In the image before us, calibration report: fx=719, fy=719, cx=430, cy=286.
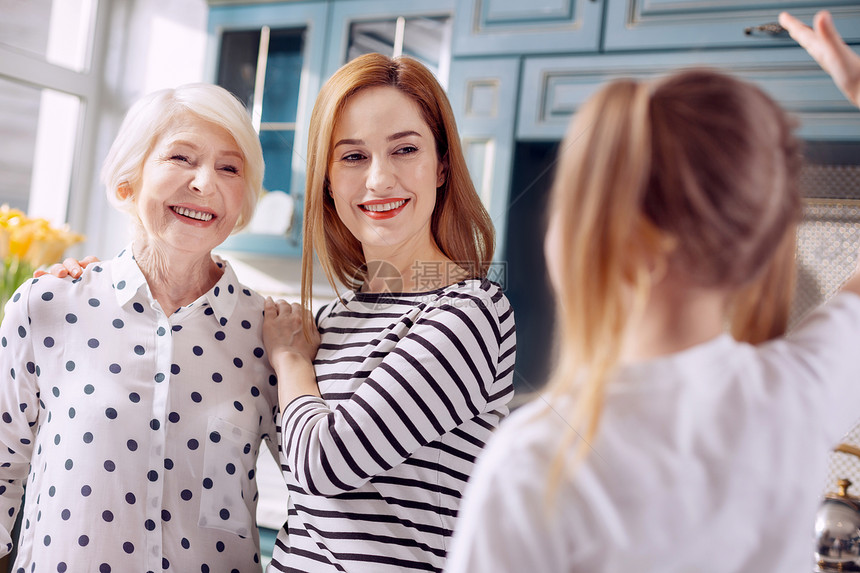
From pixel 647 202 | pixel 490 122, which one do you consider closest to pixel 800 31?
pixel 647 202

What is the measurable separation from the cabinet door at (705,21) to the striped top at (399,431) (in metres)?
0.81

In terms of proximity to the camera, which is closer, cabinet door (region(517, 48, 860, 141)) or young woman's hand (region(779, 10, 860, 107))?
young woman's hand (region(779, 10, 860, 107))

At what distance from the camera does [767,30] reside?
1221mm

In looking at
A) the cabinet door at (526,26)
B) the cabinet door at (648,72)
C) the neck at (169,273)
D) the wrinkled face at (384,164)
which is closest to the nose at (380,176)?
the wrinkled face at (384,164)

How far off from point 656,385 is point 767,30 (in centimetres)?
109

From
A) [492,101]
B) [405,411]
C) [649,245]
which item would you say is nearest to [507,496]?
[649,245]

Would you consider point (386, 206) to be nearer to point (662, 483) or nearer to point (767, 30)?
point (662, 483)

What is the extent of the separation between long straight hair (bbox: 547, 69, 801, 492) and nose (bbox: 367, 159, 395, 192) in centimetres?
38

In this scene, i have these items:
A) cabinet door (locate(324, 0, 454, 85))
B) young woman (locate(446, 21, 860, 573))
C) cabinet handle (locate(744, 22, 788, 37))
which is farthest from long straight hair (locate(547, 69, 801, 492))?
cabinet door (locate(324, 0, 454, 85))

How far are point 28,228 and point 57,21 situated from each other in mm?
977

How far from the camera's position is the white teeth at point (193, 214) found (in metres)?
0.82

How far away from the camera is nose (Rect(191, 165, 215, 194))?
81cm

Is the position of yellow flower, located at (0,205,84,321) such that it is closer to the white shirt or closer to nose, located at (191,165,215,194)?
nose, located at (191,165,215,194)

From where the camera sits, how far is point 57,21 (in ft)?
6.86
